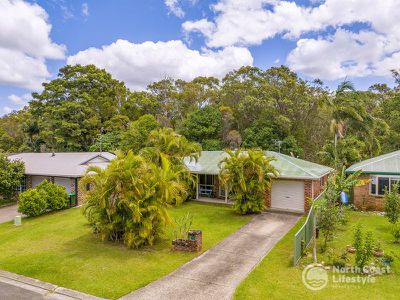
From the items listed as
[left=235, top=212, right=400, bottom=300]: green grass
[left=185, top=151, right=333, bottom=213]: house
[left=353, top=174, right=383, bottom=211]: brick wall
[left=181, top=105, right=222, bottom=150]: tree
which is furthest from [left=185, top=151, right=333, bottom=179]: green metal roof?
[left=181, top=105, right=222, bottom=150]: tree

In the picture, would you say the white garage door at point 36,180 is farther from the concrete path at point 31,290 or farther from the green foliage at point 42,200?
the concrete path at point 31,290

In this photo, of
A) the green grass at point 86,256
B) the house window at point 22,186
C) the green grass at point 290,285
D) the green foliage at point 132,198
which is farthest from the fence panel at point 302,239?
the house window at point 22,186

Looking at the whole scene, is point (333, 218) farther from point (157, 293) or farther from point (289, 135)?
point (289, 135)

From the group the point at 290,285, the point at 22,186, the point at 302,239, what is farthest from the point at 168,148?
the point at 22,186

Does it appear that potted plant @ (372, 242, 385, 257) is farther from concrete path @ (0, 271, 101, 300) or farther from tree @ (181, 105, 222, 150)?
tree @ (181, 105, 222, 150)

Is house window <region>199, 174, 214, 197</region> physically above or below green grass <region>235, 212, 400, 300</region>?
above
